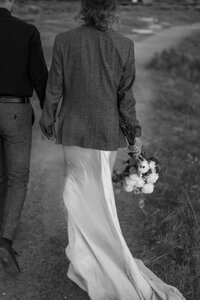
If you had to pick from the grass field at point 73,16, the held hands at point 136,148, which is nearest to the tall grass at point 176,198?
the held hands at point 136,148

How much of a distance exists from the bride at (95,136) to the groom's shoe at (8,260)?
1.39 feet

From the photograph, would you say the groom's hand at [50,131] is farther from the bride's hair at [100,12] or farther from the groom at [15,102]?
the bride's hair at [100,12]

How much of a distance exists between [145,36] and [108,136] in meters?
12.7

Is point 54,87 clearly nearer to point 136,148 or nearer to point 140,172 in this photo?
point 136,148

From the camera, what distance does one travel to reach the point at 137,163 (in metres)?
3.16

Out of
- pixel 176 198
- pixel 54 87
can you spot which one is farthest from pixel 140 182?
pixel 176 198

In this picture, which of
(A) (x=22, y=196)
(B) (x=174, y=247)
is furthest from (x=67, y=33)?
(B) (x=174, y=247)

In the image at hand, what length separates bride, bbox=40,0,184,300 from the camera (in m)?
2.80

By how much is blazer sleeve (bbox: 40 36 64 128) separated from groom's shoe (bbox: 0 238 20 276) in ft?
3.23

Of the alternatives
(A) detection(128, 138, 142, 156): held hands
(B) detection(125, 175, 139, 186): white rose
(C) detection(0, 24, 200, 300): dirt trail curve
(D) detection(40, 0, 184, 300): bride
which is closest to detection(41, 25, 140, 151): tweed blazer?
(D) detection(40, 0, 184, 300): bride

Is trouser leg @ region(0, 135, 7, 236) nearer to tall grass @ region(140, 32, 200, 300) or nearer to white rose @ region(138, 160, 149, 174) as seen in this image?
white rose @ region(138, 160, 149, 174)

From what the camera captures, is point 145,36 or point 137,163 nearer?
point 137,163

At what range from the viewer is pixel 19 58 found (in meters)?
3.17

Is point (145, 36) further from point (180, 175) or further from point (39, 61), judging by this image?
point (39, 61)
